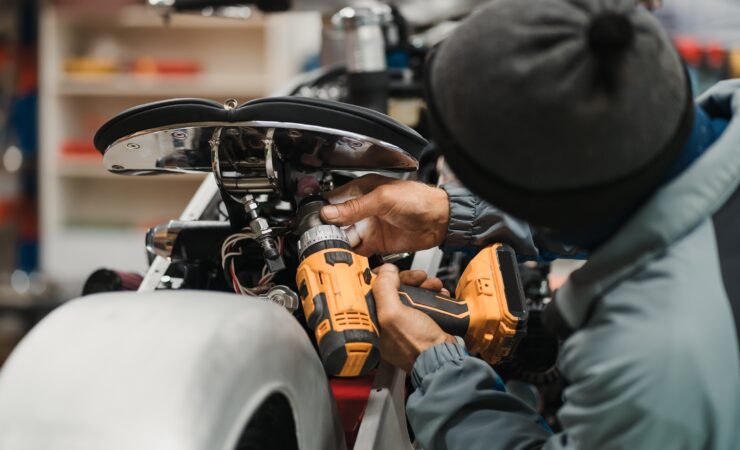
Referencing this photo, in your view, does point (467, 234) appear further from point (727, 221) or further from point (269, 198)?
point (727, 221)

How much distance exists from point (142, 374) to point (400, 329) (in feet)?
1.15

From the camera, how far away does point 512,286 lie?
3.48 feet

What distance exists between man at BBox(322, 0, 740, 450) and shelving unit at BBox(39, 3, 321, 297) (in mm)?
3665

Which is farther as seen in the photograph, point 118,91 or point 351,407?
point 118,91

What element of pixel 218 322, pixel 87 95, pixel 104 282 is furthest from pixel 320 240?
pixel 87 95

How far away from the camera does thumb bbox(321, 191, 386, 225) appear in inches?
41.2

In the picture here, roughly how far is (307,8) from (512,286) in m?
1.13

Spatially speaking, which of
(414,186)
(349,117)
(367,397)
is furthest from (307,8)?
(367,397)

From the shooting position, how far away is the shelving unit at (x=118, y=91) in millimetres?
4305

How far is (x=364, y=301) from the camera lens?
0.94m

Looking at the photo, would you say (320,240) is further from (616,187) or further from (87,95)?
(87,95)

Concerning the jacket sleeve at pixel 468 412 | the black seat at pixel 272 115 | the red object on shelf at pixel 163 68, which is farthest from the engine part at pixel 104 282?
the red object on shelf at pixel 163 68

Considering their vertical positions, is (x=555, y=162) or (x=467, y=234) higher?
(x=555, y=162)

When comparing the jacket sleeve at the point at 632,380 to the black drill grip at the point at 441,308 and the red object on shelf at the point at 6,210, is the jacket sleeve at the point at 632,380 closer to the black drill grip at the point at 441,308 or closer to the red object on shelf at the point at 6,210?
the black drill grip at the point at 441,308
